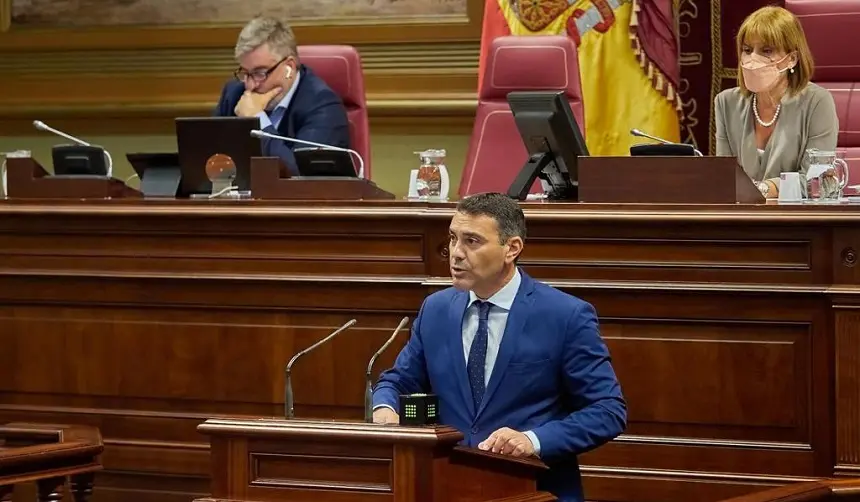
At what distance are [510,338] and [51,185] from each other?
2041 millimetres

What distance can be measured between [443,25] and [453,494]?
4.26 m

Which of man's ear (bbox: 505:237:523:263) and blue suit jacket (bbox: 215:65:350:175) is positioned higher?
blue suit jacket (bbox: 215:65:350:175)

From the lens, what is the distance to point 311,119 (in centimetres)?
498

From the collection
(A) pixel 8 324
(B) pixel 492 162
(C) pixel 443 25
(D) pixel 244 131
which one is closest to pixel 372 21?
(C) pixel 443 25

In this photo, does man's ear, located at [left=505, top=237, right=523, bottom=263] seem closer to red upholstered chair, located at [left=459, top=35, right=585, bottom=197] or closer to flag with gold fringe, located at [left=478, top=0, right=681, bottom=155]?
red upholstered chair, located at [left=459, top=35, right=585, bottom=197]

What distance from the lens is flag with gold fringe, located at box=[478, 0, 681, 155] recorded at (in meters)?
5.68

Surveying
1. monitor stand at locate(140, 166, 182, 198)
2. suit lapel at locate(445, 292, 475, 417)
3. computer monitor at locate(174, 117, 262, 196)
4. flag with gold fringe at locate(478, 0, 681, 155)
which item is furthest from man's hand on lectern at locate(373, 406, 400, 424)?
flag with gold fringe at locate(478, 0, 681, 155)

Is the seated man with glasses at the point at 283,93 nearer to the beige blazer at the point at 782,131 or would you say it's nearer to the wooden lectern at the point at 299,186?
the wooden lectern at the point at 299,186

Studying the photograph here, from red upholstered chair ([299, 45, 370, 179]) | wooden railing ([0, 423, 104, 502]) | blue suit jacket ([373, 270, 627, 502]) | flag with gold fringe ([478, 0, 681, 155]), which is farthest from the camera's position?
Answer: flag with gold fringe ([478, 0, 681, 155])

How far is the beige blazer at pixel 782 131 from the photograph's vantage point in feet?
14.1

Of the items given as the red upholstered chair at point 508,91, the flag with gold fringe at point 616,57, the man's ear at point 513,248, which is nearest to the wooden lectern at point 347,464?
the man's ear at point 513,248

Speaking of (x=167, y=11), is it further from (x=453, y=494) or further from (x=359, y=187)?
(x=453, y=494)

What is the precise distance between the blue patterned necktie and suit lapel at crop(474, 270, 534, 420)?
0.8 inches

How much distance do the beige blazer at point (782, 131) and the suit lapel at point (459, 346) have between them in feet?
5.53
